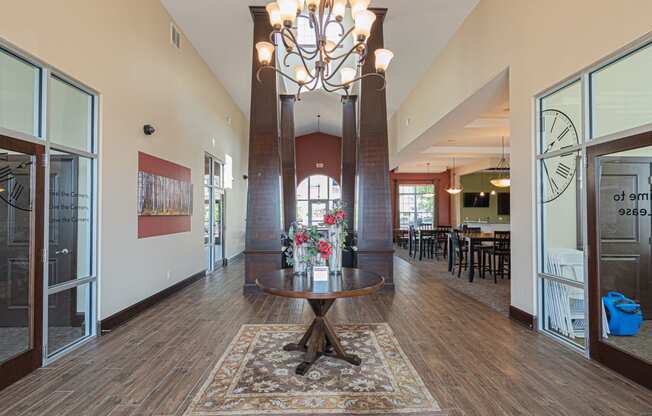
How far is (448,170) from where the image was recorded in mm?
15945

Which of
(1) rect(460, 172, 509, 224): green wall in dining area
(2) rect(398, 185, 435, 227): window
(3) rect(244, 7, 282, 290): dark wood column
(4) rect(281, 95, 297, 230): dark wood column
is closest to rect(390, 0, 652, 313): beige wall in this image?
(3) rect(244, 7, 282, 290): dark wood column

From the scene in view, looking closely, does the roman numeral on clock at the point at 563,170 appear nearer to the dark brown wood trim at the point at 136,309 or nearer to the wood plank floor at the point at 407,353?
the wood plank floor at the point at 407,353

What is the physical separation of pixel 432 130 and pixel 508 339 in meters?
4.80

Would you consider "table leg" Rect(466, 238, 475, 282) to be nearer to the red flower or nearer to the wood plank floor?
the wood plank floor

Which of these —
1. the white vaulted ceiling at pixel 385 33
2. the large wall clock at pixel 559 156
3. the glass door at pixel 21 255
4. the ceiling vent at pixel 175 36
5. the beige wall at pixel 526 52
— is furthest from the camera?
the ceiling vent at pixel 175 36

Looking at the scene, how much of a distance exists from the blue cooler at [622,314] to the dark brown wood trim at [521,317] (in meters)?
0.81

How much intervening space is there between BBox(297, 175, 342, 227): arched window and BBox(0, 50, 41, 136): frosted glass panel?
12353 millimetres

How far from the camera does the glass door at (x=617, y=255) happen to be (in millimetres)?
3104

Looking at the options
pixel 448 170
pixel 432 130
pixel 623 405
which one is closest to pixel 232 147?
pixel 432 130

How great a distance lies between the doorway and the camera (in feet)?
25.2

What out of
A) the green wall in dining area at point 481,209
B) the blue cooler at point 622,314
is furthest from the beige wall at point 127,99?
the green wall in dining area at point 481,209

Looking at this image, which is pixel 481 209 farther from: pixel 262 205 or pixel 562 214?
pixel 562 214

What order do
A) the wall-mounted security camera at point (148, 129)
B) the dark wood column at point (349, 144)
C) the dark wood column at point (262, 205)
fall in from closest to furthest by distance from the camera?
the wall-mounted security camera at point (148, 129) → the dark wood column at point (262, 205) → the dark wood column at point (349, 144)

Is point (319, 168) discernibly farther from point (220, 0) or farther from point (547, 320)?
point (547, 320)
